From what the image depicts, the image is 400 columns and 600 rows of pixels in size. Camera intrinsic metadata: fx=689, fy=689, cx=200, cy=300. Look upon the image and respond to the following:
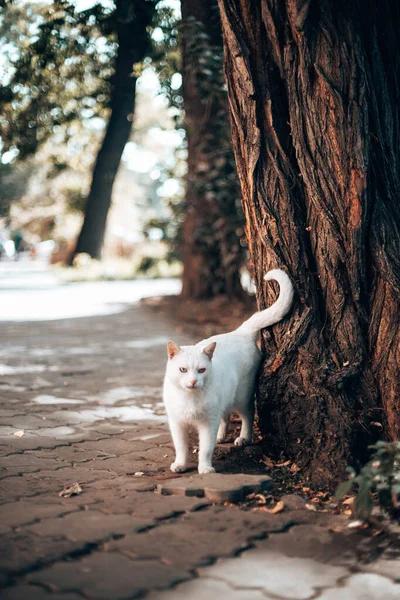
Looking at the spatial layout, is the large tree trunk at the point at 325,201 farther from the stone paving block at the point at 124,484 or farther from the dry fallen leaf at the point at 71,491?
the dry fallen leaf at the point at 71,491

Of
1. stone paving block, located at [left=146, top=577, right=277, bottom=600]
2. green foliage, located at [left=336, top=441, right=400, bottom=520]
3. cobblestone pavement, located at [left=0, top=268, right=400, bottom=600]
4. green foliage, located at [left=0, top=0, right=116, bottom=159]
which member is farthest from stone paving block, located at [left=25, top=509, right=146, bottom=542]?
green foliage, located at [left=0, top=0, right=116, bottom=159]

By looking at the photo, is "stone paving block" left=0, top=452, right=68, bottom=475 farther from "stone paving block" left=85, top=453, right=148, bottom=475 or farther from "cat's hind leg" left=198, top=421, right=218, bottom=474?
"cat's hind leg" left=198, top=421, right=218, bottom=474

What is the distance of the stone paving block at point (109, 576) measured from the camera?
2764mm

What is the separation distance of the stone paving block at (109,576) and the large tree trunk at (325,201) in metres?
1.50

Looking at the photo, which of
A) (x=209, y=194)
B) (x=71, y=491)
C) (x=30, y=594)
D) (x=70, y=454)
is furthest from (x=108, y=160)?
(x=30, y=594)

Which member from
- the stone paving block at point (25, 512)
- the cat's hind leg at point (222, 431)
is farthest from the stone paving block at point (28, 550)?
the cat's hind leg at point (222, 431)

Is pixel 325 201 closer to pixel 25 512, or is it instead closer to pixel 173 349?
pixel 173 349

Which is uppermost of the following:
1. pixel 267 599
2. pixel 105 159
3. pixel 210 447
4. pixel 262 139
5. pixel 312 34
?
pixel 105 159

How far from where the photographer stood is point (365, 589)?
113 inches

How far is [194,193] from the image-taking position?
38.6 feet

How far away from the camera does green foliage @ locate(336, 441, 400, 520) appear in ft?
10.9

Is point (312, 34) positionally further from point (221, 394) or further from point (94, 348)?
point (94, 348)

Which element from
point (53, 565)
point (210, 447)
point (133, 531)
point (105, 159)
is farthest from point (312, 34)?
point (105, 159)

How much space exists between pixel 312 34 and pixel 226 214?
7033mm
